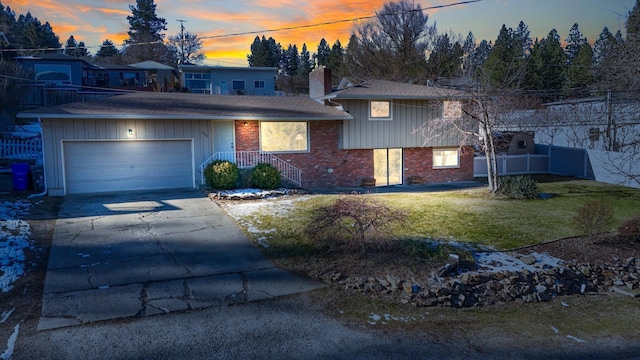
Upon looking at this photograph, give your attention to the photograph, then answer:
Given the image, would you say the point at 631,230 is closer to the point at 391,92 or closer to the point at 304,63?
the point at 391,92

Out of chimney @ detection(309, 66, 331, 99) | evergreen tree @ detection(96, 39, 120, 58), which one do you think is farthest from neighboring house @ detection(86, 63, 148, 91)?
evergreen tree @ detection(96, 39, 120, 58)

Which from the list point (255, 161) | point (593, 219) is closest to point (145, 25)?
point (255, 161)

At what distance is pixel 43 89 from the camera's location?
27156 millimetres

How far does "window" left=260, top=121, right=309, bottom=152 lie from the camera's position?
60.8ft

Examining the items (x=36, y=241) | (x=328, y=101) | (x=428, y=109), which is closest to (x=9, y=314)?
(x=36, y=241)

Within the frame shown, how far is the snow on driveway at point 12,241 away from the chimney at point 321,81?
13.0 m

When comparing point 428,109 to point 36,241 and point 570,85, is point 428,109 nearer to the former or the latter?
point 36,241

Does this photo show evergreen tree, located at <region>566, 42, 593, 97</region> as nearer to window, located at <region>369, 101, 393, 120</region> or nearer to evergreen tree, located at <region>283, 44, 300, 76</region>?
window, located at <region>369, 101, 393, 120</region>

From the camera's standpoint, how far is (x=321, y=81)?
2139 centimetres

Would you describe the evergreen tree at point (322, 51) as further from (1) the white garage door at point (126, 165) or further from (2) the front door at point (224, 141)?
(1) the white garage door at point (126, 165)

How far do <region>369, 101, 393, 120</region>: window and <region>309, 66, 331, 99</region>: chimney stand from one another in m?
2.48

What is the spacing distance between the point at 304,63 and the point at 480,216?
195ft

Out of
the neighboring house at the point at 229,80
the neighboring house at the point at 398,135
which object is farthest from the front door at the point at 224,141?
the neighboring house at the point at 229,80

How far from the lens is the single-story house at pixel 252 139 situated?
15.8 meters
